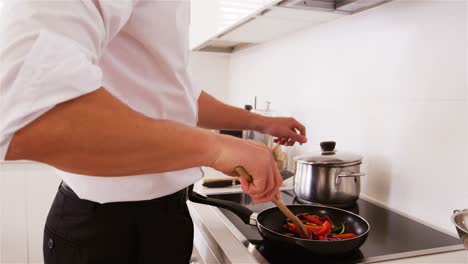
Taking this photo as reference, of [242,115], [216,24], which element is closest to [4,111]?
[242,115]

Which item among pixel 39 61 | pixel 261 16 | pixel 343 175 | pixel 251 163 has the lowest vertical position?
pixel 343 175

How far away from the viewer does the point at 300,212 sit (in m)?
0.89

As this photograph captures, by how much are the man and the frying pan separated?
0.46 feet

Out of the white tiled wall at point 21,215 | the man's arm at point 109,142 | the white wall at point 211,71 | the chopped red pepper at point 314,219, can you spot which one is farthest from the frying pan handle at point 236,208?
the white wall at point 211,71

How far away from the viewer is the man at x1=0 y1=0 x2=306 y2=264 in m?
0.39

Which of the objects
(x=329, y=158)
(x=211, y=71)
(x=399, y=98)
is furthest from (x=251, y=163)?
(x=211, y=71)

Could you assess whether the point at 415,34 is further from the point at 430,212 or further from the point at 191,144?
the point at 191,144

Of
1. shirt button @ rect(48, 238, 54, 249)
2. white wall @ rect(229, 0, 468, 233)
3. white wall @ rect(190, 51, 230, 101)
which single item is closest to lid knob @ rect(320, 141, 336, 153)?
white wall @ rect(229, 0, 468, 233)

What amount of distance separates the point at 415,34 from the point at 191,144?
0.72 meters

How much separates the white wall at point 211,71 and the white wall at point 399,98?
37.0 inches

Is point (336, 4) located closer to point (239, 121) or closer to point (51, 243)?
point (239, 121)

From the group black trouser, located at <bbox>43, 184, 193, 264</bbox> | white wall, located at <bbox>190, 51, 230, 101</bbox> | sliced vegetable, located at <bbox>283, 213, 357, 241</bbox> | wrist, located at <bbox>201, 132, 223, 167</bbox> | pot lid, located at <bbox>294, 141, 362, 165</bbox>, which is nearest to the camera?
wrist, located at <bbox>201, 132, 223, 167</bbox>

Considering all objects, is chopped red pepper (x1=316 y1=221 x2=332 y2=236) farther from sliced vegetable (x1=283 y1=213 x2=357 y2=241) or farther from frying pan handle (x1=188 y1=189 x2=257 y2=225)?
frying pan handle (x1=188 y1=189 x2=257 y2=225)

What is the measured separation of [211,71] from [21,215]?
124 cm
